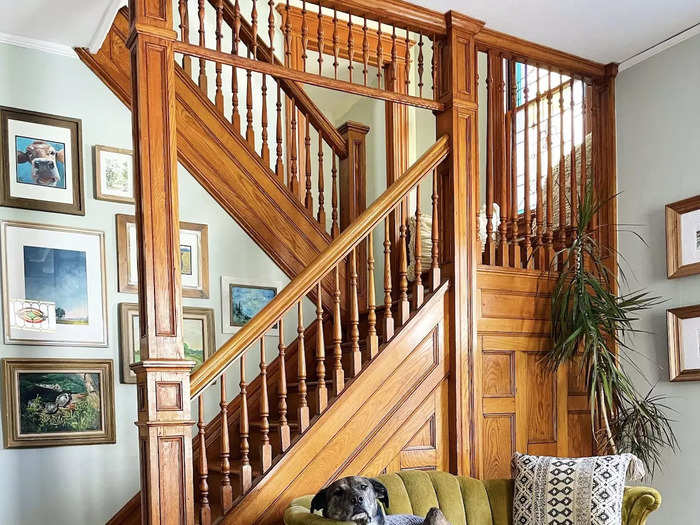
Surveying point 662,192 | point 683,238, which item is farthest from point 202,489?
point 662,192

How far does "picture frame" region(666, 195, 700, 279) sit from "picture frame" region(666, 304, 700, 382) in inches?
8.5

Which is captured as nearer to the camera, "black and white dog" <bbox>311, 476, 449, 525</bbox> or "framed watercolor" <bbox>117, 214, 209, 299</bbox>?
"black and white dog" <bbox>311, 476, 449, 525</bbox>

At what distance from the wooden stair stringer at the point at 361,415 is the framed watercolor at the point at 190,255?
145 cm

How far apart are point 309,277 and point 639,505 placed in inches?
68.9

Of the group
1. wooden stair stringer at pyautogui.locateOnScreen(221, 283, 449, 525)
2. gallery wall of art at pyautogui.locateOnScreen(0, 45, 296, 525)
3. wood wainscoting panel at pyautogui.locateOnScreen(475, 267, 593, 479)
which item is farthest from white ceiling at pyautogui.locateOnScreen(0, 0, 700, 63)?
wooden stair stringer at pyautogui.locateOnScreen(221, 283, 449, 525)

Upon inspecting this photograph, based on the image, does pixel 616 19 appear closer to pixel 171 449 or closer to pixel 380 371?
pixel 380 371

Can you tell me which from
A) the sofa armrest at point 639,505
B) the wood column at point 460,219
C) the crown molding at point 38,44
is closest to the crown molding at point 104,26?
the crown molding at point 38,44

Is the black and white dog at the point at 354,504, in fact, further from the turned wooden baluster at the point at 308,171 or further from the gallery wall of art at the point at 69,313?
the turned wooden baluster at the point at 308,171

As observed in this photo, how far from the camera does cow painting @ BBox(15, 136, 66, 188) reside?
402 cm

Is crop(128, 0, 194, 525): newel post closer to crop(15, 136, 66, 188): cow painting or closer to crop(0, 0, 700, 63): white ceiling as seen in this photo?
crop(0, 0, 700, 63): white ceiling

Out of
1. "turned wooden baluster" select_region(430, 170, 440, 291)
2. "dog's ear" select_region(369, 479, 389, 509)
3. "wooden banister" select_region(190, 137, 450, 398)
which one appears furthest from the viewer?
"turned wooden baluster" select_region(430, 170, 440, 291)

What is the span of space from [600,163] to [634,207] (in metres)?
0.36

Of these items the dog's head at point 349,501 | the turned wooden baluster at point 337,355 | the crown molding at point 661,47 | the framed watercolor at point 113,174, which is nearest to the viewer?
the dog's head at point 349,501

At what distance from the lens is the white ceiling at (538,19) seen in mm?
3697
